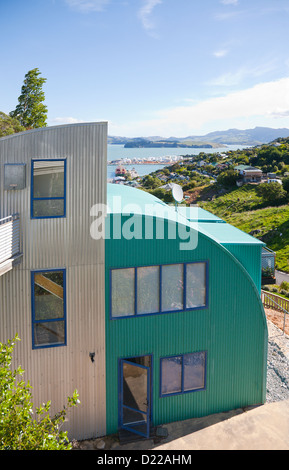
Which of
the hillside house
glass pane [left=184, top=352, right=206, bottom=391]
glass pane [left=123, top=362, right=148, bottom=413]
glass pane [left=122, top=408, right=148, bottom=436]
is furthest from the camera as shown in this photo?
the hillside house

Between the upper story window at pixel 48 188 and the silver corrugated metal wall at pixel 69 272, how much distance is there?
141 mm

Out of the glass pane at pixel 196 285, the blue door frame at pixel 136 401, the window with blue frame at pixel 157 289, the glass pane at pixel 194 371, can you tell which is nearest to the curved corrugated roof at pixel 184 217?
the glass pane at pixel 196 285

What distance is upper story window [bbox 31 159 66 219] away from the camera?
9.66m

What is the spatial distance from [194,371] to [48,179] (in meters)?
7.19

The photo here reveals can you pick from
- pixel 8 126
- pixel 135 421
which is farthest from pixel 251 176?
pixel 135 421

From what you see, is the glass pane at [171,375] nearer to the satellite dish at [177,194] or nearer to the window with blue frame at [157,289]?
the window with blue frame at [157,289]

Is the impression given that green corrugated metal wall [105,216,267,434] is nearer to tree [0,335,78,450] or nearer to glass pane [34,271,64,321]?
glass pane [34,271,64,321]

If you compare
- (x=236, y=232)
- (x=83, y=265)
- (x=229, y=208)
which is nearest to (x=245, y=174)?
(x=229, y=208)

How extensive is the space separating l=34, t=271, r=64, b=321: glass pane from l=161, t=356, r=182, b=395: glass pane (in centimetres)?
354

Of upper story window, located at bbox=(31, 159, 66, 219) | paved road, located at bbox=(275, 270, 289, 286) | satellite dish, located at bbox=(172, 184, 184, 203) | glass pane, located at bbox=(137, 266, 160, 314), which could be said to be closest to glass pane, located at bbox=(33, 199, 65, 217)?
upper story window, located at bbox=(31, 159, 66, 219)

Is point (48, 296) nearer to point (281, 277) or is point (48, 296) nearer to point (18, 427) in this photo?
point (18, 427)

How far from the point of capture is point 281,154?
88938 mm

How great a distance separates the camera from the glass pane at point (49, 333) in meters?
10.1

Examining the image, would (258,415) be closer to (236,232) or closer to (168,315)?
(168,315)
